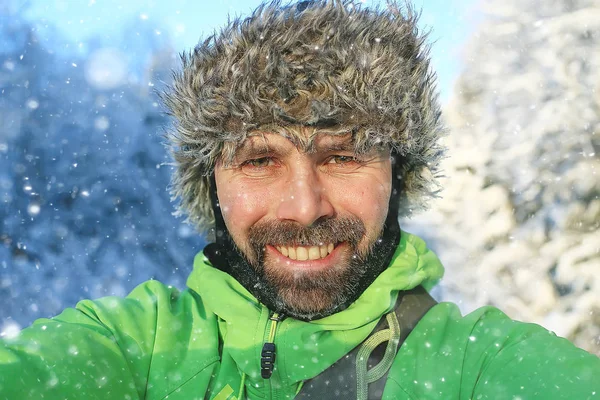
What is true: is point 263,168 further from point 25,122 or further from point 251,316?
point 25,122

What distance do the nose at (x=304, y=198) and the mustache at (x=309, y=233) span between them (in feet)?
0.10

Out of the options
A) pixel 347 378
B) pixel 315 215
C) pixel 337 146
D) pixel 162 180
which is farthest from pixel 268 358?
A: pixel 162 180

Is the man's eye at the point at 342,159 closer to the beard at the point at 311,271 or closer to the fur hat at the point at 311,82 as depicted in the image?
the fur hat at the point at 311,82

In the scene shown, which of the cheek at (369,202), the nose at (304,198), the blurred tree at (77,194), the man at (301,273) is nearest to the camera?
the man at (301,273)

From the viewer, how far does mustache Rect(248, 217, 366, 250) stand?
185 centimetres

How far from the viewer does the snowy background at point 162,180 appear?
5383 millimetres

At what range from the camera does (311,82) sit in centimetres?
191

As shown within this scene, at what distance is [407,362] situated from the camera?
5.62ft

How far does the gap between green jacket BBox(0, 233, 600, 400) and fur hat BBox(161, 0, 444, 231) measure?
0.56 meters

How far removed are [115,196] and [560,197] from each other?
507 cm

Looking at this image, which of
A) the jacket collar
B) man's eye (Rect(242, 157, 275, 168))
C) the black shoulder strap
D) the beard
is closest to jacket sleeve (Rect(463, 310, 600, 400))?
the black shoulder strap

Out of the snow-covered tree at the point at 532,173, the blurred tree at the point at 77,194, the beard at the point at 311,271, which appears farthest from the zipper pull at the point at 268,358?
the blurred tree at the point at 77,194

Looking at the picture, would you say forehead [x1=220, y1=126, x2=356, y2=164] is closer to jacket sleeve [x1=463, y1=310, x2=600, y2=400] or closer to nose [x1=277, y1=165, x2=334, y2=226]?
nose [x1=277, y1=165, x2=334, y2=226]

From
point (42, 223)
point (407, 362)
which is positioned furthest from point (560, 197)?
point (42, 223)
